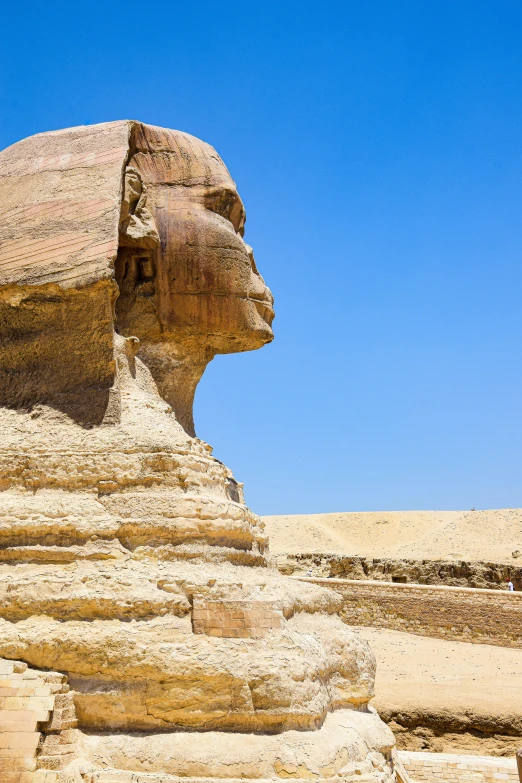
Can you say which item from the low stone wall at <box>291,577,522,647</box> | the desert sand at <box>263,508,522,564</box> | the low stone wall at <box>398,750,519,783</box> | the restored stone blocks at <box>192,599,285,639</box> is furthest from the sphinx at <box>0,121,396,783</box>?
the desert sand at <box>263,508,522,564</box>

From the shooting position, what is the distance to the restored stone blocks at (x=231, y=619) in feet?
16.9

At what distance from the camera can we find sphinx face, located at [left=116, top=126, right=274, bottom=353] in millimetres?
7059

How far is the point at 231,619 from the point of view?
17.0 feet

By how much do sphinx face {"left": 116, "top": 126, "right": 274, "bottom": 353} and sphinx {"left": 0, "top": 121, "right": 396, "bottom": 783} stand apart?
0.02 meters

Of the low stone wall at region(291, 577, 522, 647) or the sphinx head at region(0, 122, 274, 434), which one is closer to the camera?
the sphinx head at region(0, 122, 274, 434)

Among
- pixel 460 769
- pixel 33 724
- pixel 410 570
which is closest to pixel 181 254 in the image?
pixel 33 724

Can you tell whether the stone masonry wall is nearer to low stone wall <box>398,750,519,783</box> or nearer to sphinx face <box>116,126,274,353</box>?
sphinx face <box>116,126,274,353</box>

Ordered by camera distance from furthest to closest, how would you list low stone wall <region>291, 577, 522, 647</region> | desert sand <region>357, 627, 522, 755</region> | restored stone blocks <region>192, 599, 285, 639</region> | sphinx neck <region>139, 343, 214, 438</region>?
1. low stone wall <region>291, 577, 522, 647</region>
2. desert sand <region>357, 627, 522, 755</region>
3. sphinx neck <region>139, 343, 214, 438</region>
4. restored stone blocks <region>192, 599, 285, 639</region>

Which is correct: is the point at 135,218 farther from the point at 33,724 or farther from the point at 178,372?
the point at 33,724

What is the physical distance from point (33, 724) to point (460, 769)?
19.0 feet

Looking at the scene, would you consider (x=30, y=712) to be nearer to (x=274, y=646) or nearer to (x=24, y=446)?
(x=274, y=646)

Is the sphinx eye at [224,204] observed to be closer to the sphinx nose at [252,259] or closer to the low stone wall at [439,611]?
the sphinx nose at [252,259]

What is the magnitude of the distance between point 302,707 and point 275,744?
287mm

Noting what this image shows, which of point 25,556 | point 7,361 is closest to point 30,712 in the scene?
point 25,556
